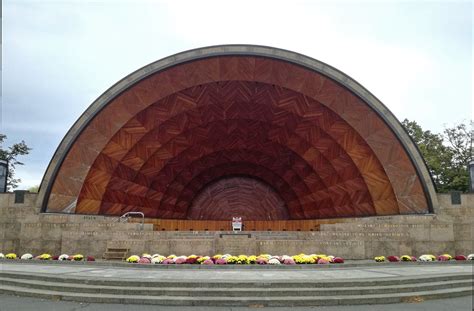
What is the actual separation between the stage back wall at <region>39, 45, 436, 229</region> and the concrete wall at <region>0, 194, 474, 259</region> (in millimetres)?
2424

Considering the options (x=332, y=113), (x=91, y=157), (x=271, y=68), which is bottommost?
(x=91, y=157)

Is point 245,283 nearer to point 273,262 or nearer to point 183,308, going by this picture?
point 183,308

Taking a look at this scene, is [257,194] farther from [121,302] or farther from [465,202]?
[121,302]

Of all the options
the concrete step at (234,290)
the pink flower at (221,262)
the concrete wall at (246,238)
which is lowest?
the concrete step at (234,290)

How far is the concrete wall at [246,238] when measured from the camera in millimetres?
18484

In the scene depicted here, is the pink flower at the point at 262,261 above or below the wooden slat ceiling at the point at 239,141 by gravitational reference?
below

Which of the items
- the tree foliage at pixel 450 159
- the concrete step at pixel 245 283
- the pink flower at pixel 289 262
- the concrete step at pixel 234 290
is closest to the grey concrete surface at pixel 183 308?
the concrete step at pixel 234 290

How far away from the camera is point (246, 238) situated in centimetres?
1858

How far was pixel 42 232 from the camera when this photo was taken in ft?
69.3

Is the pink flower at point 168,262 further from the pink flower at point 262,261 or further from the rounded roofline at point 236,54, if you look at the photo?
the rounded roofline at point 236,54

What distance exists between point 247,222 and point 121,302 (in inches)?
1100

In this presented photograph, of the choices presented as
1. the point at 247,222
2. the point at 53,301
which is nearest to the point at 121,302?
the point at 53,301

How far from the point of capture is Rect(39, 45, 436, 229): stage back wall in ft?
86.6

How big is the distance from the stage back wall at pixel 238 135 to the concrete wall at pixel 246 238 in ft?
7.95
